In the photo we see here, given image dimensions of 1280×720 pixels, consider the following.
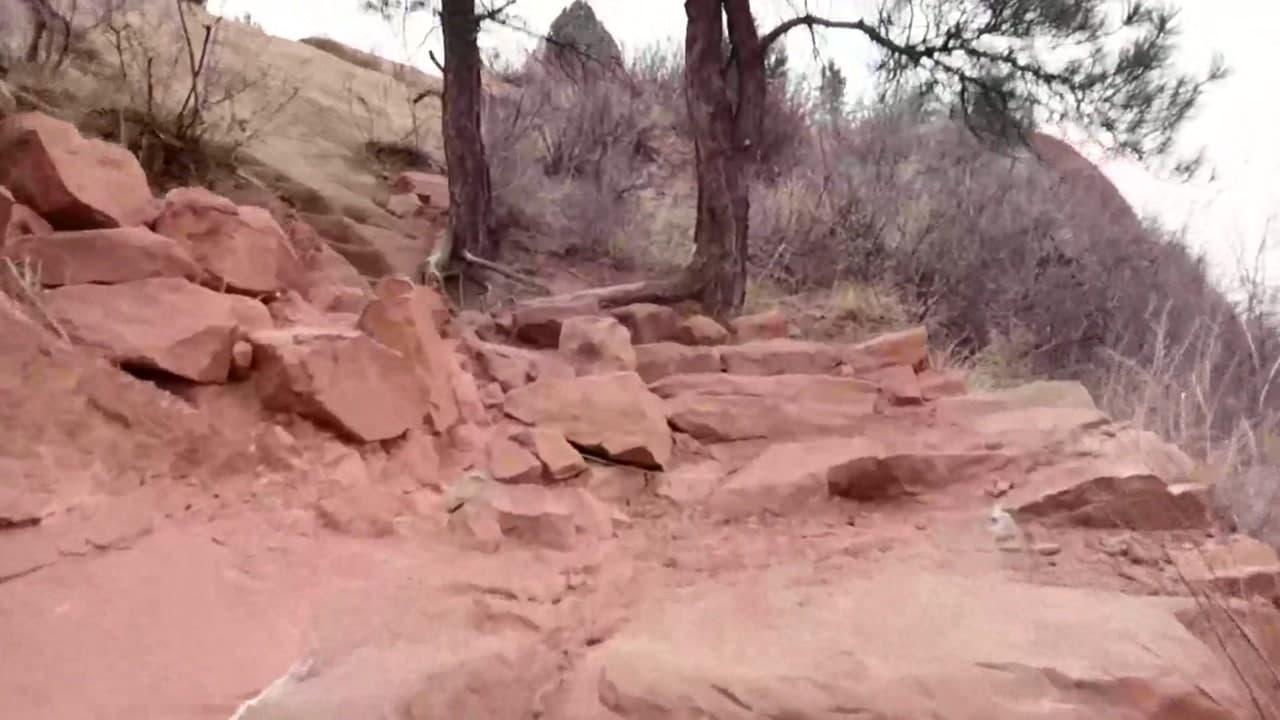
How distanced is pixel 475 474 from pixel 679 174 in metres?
4.98

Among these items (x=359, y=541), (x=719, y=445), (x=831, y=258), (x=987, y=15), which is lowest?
(x=359, y=541)

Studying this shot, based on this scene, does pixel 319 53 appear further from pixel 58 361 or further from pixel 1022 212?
pixel 58 361

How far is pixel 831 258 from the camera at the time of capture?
227 inches

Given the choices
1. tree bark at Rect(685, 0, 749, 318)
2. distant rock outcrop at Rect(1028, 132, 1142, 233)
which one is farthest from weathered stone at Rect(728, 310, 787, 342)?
distant rock outcrop at Rect(1028, 132, 1142, 233)

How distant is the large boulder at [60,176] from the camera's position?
252 centimetres

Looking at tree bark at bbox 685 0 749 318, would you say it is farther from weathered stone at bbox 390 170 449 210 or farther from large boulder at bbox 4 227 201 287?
large boulder at bbox 4 227 201 287

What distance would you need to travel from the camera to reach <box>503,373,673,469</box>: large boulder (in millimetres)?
2705

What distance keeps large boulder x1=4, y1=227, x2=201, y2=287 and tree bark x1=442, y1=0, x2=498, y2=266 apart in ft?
7.59

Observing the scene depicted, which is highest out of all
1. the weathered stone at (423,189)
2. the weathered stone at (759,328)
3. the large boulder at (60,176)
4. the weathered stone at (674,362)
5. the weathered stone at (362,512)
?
the weathered stone at (423,189)

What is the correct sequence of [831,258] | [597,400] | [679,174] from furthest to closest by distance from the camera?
[679,174] → [831,258] → [597,400]

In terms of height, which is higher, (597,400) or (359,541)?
(597,400)

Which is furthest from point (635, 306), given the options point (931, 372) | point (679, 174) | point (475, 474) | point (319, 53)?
point (319, 53)

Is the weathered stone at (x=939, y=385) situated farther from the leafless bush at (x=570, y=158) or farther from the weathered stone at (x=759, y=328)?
the leafless bush at (x=570, y=158)

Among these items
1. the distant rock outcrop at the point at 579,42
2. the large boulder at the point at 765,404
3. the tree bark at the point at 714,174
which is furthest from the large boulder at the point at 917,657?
the distant rock outcrop at the point at 579,42
